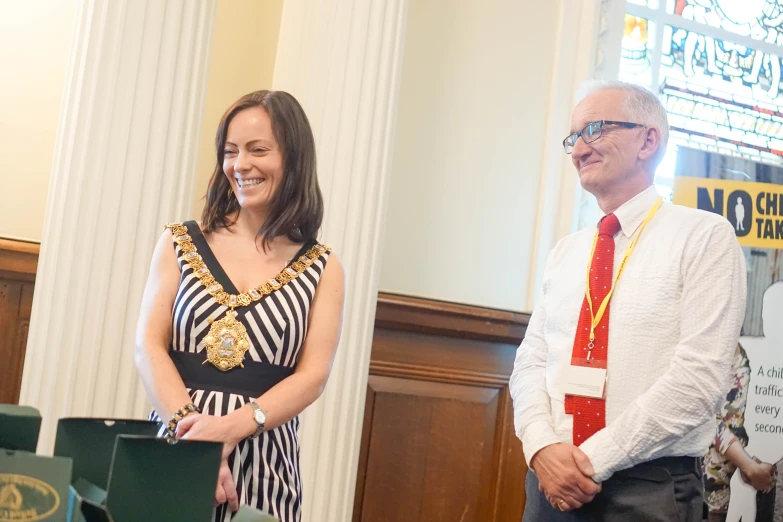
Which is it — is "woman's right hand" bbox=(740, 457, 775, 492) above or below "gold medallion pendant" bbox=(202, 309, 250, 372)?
below

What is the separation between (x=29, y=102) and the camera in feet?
9.42

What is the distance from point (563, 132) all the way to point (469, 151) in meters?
0.44

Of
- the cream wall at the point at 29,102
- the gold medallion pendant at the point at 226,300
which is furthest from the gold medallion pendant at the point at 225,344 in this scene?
the cream wall at the point at 29,102

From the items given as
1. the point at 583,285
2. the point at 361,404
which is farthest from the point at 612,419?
the point at 361,404

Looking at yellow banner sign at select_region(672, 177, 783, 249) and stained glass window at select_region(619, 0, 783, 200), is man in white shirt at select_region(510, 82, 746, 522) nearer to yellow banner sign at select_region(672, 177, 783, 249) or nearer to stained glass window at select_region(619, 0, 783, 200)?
yellow banner sign at select_region(672, 177, 783, 249)

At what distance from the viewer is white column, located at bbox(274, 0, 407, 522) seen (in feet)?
9.17

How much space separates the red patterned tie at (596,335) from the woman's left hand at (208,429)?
2.81 feet

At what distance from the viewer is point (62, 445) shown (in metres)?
0.82

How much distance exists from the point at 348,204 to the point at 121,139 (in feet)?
2.53

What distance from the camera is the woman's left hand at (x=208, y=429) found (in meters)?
1.47

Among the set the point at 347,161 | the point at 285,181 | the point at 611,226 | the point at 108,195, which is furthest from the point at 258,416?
the point at 347,161

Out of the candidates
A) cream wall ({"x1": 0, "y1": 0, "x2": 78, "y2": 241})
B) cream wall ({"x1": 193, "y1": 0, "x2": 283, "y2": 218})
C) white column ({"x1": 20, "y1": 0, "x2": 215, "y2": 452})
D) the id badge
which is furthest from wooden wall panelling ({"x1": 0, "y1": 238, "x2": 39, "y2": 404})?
the id badge

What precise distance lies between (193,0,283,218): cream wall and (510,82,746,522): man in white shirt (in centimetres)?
131

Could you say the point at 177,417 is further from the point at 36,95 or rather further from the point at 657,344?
the point at 36,95
